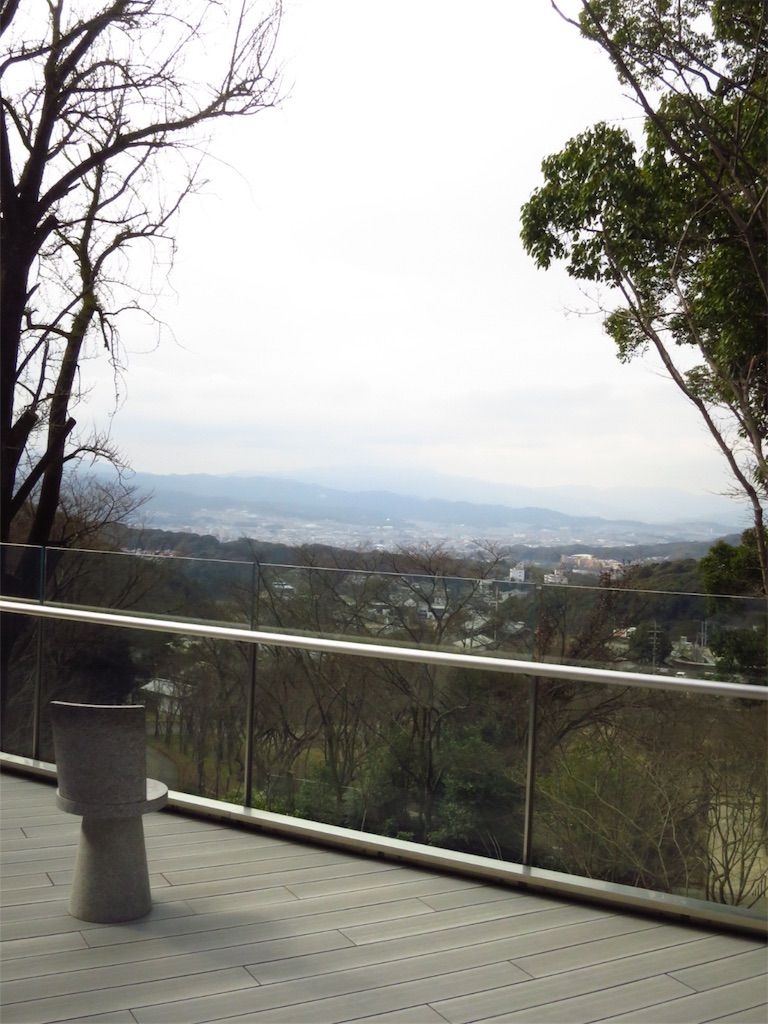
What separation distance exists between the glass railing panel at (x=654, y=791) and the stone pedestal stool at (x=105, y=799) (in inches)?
53.3

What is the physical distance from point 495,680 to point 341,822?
2.81ft

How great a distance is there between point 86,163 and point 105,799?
→ 32.6 ft

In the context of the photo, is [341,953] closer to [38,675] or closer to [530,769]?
[530,769]

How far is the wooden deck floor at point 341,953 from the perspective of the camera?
2.39 metres

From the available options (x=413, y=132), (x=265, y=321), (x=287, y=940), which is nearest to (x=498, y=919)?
(x=287, y=940)

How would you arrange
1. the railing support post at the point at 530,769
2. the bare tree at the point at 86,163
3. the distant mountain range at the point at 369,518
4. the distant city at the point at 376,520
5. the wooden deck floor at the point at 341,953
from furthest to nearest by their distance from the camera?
the distant mountain range at the point at 369,518 → the distant city at the point at 376,520 → the bare tree at the point at 86,163 → the railing support post at the point at 530,769 → the wooden deck floor at the point at 341,953

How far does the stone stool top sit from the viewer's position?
2.80 metres

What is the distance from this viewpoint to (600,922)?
298 centimetres

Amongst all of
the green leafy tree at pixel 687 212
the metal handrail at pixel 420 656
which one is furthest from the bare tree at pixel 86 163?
the metal handrail at pixel 420 656

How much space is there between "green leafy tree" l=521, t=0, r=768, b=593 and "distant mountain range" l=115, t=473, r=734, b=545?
17.4 feet

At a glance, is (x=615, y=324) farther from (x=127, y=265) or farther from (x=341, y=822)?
(x=341, y=822)

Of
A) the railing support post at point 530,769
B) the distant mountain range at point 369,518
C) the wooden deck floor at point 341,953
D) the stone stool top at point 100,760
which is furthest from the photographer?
the distant mountain range at point 369,518

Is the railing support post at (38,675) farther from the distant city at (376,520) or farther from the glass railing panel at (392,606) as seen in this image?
the distant city at (376,520)

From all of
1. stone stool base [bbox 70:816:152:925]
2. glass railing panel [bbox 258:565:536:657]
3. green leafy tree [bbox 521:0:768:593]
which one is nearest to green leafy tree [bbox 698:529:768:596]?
green leafy tree [bbox 521:0:768:593]
